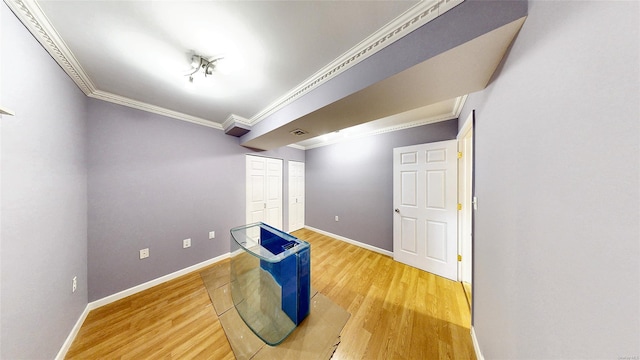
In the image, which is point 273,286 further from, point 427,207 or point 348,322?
point 427,207

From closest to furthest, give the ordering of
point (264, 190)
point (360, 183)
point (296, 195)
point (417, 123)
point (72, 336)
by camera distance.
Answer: point (72, 336) → point (417, 123) → point (360, 183) → point (264, 190) → point (296, 195)

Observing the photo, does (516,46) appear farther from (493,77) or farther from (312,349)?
(312,349)

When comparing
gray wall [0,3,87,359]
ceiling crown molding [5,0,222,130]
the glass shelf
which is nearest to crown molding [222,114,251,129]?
ceiling crown molding [5,0,222,130]

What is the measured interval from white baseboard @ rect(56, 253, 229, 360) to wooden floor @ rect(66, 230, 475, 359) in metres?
0.05

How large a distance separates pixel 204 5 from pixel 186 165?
2.05 metres

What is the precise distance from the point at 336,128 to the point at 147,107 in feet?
7.67

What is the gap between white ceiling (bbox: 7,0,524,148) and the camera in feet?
3.04

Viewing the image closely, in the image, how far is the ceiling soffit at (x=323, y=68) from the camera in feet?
2.91

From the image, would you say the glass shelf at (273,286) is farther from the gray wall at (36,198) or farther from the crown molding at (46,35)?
the crown molding at (46,35)

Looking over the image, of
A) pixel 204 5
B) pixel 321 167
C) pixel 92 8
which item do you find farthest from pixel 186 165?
pixel 321 167

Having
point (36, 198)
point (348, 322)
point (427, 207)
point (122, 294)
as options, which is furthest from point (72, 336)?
point (427, 207)

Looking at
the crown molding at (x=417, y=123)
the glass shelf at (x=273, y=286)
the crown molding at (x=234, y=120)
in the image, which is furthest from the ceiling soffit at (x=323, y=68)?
the glass shelf at (x=273, y=286)

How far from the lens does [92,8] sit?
3.06ft

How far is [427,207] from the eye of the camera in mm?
2328
